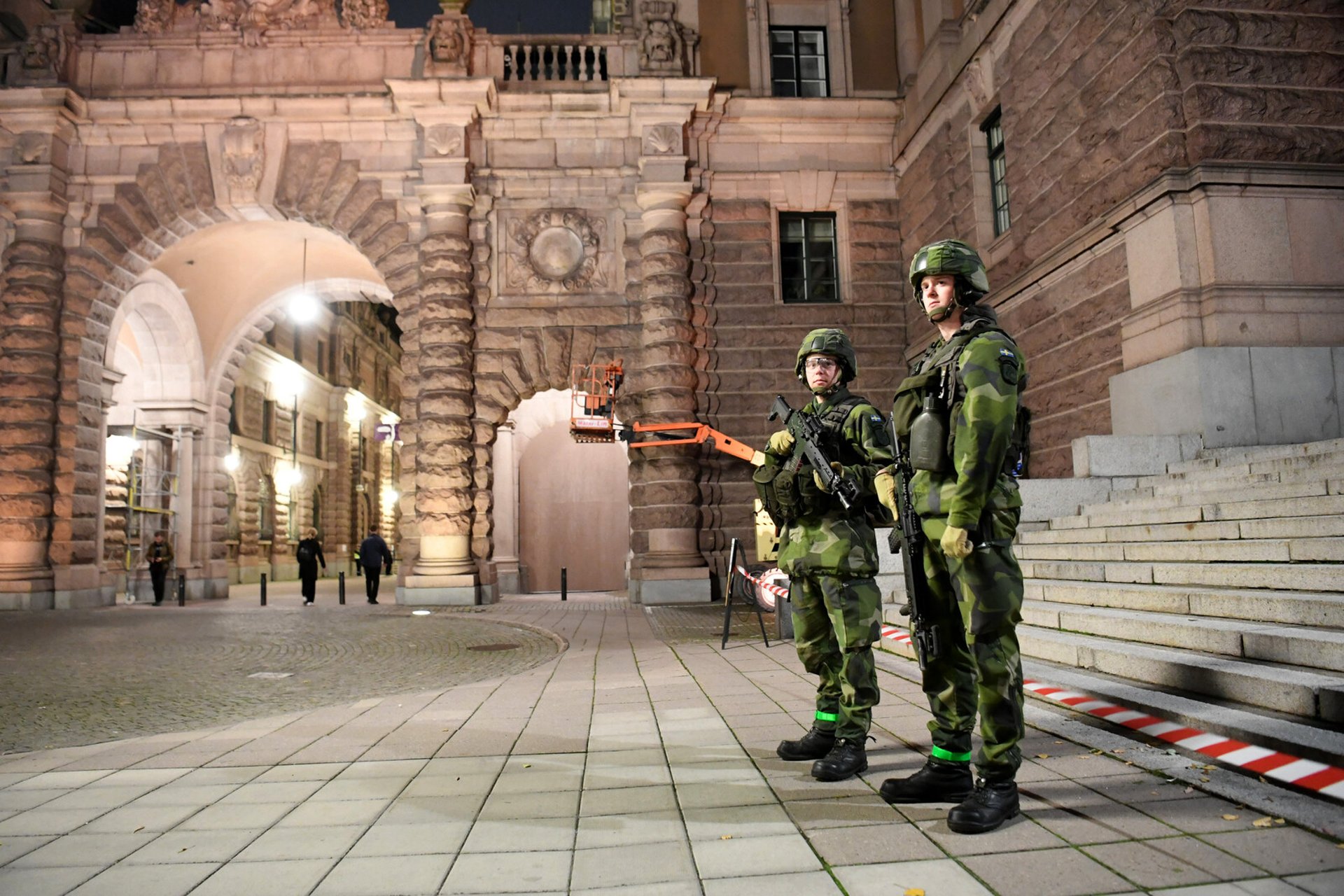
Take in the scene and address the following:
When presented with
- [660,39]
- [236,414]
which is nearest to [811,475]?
[660,39]

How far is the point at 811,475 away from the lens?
4.27 metres

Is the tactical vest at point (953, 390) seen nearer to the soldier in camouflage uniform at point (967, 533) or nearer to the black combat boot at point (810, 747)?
the soldier in camouflage uniform at point (967, 533)

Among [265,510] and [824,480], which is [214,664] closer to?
[824,480]

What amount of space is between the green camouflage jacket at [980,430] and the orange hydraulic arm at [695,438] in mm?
11368

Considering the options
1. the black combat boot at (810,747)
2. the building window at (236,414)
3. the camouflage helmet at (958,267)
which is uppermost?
the building window at (236,414)

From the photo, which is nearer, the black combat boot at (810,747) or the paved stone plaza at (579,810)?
the paved stone plaza at (579,810)

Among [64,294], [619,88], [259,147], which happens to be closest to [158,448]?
[64,294]

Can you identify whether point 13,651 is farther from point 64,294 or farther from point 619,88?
point 619,88

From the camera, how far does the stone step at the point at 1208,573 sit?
4.86 m

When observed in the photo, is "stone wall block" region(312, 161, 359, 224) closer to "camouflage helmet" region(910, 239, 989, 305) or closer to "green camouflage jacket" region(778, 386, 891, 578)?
"green camouflage jacket" region(778, 386, 891, 578)

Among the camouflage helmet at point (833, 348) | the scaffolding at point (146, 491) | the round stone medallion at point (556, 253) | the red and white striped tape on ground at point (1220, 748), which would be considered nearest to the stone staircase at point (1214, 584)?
the red and white striped tape on ground at point (1220, 748)

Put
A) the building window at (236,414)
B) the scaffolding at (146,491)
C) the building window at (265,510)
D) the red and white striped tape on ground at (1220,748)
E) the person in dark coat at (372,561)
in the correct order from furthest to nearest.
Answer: the building window at (265,510) → the building window at (236,414) → the scaffolding at (146,491) → the person in dark coat at (372,561) → the red and white striped tape on ground at (1220,748)

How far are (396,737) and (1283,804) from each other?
164 inches

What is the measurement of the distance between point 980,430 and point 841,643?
1.36 metres
